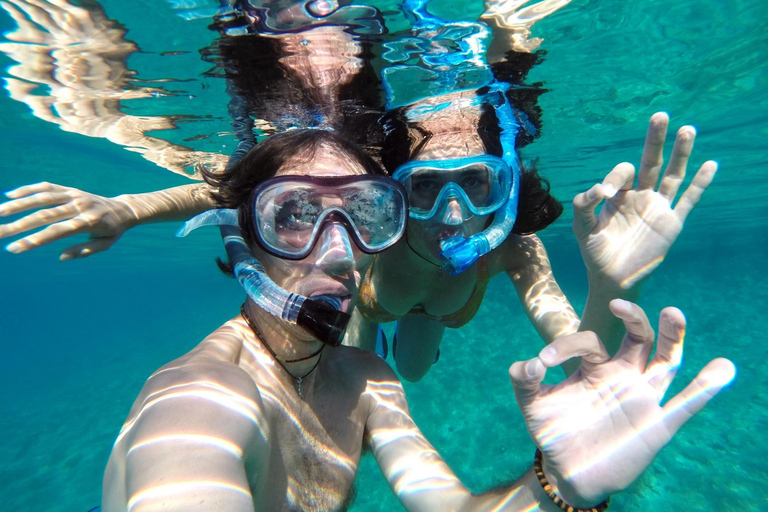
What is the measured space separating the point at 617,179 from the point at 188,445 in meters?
2.64

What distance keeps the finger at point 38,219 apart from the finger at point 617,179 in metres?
3.27

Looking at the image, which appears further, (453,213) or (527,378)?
(453,213)

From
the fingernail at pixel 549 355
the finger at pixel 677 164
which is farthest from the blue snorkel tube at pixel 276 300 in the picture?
the finger at pixel 677 164

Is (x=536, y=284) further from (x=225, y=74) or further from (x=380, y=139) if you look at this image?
(x=225, y=74)

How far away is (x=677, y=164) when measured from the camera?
7.68 ft

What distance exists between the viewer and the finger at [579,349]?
1.78m

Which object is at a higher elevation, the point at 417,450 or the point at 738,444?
the point at 417,450

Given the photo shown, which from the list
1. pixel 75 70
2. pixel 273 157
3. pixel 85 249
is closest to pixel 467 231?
pixel 273 157

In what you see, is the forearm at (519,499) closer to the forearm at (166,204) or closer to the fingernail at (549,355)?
the fingernail at (549,355)

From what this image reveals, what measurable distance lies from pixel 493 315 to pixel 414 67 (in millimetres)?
15523

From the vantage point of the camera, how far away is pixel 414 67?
5.53 metres

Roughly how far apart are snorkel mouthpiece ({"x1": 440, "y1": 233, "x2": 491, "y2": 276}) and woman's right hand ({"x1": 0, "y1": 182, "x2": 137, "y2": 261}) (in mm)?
2801

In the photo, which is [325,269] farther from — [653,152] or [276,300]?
[653,152]

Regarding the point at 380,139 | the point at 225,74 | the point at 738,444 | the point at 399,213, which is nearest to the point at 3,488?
the point at 225,74
